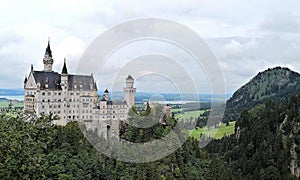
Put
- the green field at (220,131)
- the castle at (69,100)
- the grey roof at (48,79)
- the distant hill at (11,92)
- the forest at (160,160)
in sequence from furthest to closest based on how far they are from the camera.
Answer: the green field at (220,131) < the distant hill at (11,92) < the grey roof at (48,79) < the castle at (69,100) < the forest at (160,160)

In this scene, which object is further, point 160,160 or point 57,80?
point 57,80

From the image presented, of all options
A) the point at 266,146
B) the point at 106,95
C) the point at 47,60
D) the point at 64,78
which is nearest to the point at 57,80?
the point at 64,78

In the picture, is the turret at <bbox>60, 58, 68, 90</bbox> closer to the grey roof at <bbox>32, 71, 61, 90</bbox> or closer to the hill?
the grey roof at <bbox>32, 71, 61, 90</bbox>

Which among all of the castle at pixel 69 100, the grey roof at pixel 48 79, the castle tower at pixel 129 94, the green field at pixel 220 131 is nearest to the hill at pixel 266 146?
the green field at pixel 220 131

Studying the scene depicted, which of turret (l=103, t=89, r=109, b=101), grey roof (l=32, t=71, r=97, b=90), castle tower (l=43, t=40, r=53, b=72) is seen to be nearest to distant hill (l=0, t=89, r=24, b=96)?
grey roof (l=32, t=71, r=97, b=90)

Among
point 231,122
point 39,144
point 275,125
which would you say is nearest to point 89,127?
point 39,144

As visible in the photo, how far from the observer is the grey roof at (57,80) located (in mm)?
70938

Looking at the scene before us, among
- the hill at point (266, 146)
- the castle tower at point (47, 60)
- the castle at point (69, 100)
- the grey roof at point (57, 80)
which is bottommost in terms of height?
the hill at point (266, 146)

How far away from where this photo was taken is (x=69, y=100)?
2820 inches

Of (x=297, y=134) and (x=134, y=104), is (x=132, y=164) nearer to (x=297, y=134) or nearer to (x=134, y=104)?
(x=134, y=104)

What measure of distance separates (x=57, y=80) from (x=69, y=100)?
14.6ft

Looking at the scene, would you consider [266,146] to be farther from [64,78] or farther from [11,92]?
[11,92]

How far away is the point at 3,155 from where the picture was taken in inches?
1037

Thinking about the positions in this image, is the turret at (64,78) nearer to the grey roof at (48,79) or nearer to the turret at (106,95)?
the grey roof at (48,79)
